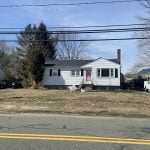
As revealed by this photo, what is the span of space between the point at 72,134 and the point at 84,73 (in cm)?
4165

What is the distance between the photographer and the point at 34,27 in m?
73.4

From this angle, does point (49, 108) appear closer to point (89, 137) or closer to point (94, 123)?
point (94, 123)

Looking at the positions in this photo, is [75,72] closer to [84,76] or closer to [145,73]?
[84,76]

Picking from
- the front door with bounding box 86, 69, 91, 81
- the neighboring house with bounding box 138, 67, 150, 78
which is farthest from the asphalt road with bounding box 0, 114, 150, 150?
the neighboring house with bounding box 138, 67, 150, 78

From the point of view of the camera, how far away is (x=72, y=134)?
10156 mm

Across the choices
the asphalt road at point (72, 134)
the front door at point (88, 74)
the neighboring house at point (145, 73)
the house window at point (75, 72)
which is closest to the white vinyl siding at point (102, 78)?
the front door at point (88, 74)

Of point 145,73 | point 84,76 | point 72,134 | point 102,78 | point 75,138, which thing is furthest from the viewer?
point 145,73

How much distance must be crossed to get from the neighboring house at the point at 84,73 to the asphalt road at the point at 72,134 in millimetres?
37612

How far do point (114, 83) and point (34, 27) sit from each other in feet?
93.1

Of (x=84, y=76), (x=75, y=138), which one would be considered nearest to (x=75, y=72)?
(x=84, y=76)

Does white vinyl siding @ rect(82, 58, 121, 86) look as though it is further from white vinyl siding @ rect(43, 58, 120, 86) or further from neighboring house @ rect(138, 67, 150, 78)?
neighboring house @ rect(138, 67, 150, 78)

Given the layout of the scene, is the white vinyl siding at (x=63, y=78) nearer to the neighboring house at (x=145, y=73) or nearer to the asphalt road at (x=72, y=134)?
the neighboring house at (x=145, y=73)

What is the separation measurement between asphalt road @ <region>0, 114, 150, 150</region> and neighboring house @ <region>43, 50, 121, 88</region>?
123 ft

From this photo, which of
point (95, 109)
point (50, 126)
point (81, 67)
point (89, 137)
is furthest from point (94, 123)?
point (81, 67)
